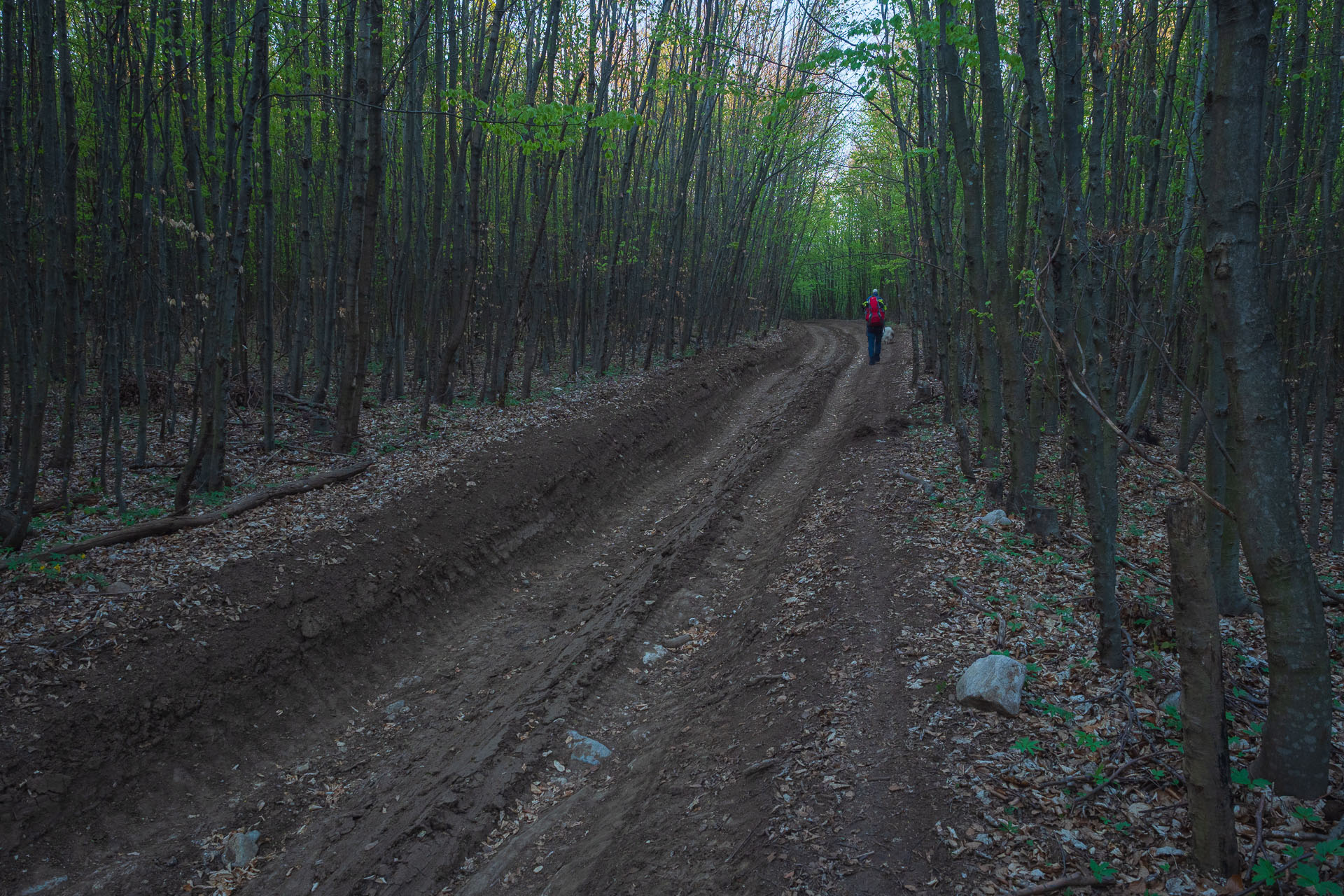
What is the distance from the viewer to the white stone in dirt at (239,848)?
4.14m

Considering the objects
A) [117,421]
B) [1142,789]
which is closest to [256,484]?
[117,421]

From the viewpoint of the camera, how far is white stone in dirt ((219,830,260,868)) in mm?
4141

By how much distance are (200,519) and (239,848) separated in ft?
13.5

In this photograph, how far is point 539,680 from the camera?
19.0ft

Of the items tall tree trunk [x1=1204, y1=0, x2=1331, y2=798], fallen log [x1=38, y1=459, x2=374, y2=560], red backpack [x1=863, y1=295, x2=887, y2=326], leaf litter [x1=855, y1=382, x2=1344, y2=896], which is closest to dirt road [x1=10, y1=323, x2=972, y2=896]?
leaf litter [x1=855, y1=382, x2=1344, y2=896]

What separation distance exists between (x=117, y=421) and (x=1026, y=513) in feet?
31.8

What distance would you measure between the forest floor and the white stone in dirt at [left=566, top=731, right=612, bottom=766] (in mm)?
131

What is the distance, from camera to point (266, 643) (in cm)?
567

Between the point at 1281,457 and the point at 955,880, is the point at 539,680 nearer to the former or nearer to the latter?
the point at 955,880

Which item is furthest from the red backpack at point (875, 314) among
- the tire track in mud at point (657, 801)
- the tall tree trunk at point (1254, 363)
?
the tall tree trunk at point (1254, 363)

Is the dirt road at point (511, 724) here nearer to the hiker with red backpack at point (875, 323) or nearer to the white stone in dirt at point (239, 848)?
the white stone in dirt at point (239, 848)

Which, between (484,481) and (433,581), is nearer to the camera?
(433,581)

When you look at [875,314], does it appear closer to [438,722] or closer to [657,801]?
[438,722]

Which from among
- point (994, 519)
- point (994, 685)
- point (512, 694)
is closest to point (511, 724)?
point (512, 694)
